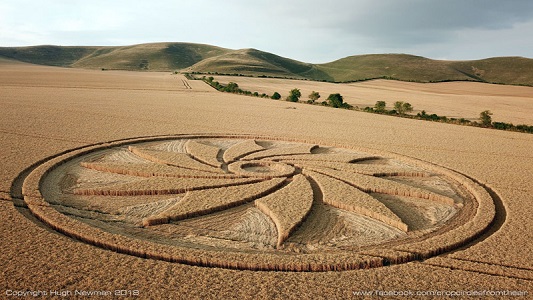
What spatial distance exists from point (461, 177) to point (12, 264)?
17162 millimetres

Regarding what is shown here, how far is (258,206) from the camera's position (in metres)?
12.6

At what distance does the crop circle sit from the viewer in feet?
30.2

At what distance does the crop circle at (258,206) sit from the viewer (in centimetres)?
922

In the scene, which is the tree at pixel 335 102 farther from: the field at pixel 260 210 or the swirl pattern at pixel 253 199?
the swirl pattern at pixel 253 199

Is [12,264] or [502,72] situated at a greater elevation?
[502,72]

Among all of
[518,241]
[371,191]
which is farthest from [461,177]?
[518,241]

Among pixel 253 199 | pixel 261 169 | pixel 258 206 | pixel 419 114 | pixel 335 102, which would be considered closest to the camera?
pixel 258 206

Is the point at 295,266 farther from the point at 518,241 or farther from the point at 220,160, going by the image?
the point at 220,160

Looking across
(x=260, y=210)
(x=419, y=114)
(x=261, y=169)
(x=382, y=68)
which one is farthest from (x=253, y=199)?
(x=382, y=68)

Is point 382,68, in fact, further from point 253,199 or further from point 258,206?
point 258,206

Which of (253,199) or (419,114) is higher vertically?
(419,114)

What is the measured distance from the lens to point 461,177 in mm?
16844

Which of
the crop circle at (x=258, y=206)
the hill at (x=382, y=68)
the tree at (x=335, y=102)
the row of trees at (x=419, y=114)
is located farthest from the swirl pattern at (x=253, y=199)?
the hill at (x=382, y=68)

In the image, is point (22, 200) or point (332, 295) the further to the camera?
point (22, 200)
